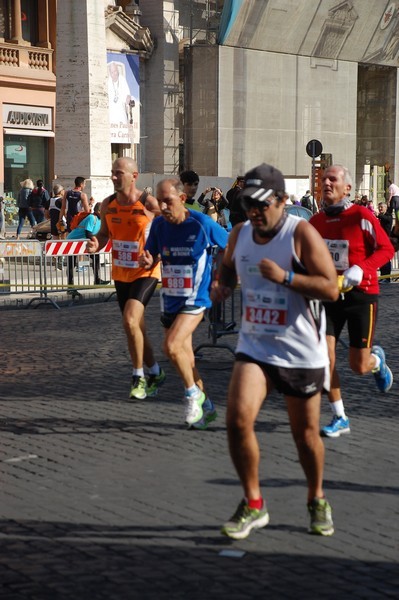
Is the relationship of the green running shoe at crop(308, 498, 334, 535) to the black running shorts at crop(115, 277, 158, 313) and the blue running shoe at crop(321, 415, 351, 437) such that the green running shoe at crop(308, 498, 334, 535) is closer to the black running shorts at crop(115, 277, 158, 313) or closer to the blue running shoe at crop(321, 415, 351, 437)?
the blue running shoe at crop(321, 415, 351, 437)

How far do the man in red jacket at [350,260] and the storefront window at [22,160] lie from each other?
2729 centimetres

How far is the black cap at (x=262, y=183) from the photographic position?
5.41m

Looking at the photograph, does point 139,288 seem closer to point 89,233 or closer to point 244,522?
point 244,522

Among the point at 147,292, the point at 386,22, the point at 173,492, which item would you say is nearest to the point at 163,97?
the point at 386,22

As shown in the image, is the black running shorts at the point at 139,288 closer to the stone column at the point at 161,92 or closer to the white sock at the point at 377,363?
the white sock at the point at 377,363

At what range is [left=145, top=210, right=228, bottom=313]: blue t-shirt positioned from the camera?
8.57 m

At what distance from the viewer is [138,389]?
9.55 meters

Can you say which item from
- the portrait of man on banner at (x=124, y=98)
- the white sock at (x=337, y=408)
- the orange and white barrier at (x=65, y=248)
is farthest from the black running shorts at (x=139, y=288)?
the portrait of man on banner at (x=124, y=98)

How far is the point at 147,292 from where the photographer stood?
31.2 feet

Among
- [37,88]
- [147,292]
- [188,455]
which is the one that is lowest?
[188,455]

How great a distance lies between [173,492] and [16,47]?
30.1 m

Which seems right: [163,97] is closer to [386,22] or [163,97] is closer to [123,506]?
[386,22]

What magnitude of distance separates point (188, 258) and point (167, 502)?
2673mm

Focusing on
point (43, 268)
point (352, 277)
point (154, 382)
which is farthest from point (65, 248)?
point (352, 277)
